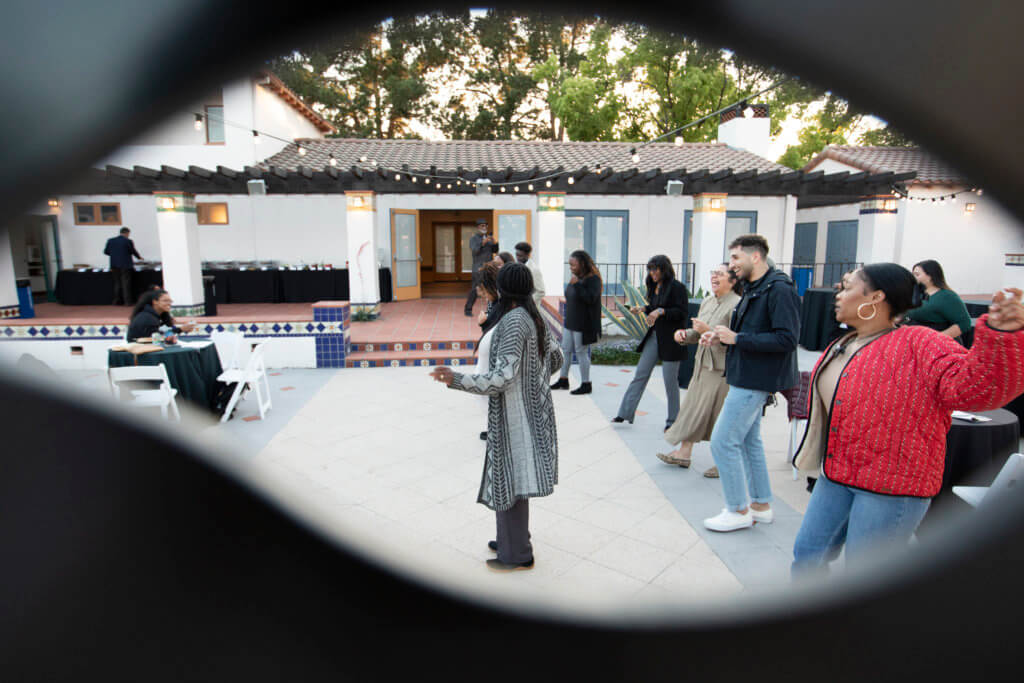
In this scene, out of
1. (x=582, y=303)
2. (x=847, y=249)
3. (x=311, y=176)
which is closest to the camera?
(x=582, y=303)

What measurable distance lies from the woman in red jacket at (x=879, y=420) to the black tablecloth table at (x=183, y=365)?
6099mm

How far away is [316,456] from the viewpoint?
18.4 ft

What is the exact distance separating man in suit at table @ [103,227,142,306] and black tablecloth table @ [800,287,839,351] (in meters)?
14.2

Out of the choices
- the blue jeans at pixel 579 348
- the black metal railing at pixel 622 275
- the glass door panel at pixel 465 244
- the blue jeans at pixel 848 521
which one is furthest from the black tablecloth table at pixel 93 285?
the blue jeans at pixel 848 521

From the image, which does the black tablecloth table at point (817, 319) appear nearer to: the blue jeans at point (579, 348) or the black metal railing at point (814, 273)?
the blue jeans at point (579, 348)

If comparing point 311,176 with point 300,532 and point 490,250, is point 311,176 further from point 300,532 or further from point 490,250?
point 300,532

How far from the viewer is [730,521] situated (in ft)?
13.0

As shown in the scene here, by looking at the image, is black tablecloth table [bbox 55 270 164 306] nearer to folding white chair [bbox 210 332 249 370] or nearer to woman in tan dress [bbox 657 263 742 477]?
folding white chair [bbox 210 332 249 370]

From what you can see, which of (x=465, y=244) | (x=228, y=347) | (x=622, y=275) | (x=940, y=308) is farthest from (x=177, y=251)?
(x=940, y=308)

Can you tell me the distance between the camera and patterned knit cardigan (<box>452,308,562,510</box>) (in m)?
3.20

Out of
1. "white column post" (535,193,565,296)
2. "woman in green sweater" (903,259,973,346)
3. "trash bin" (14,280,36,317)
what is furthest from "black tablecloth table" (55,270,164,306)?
"woman in green sweater" (903,259,973,346)

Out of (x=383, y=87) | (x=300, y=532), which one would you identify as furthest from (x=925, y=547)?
(x=383, y=87)

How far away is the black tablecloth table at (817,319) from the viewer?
10225 mm

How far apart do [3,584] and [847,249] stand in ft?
61.6
